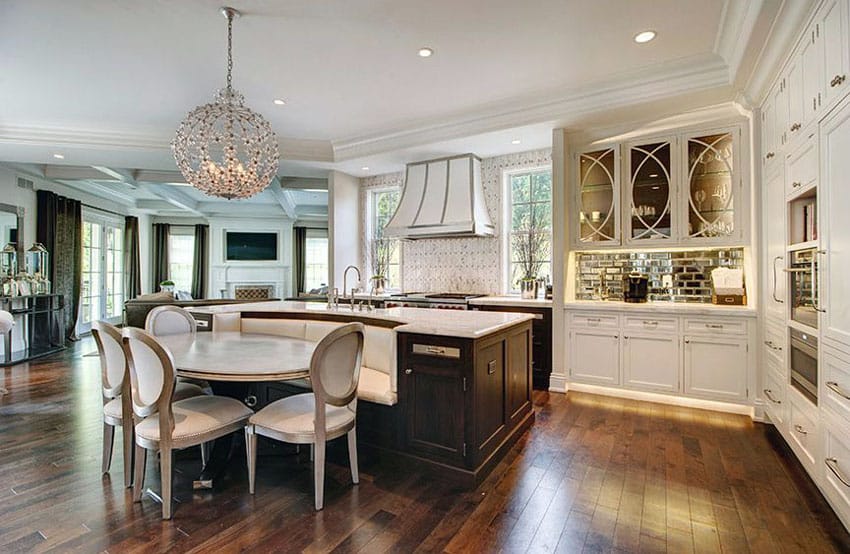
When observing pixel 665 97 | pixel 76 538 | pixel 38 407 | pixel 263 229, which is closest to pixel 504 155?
pixel 665 97

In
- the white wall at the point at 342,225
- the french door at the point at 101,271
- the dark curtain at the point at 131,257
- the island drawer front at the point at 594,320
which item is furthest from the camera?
Answer: the dark curtain at the point at 131,257

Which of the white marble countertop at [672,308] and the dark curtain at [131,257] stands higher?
the dark curtain at [131,257]

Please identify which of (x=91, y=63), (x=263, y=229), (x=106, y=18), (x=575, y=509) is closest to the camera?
(x=575, y=509)

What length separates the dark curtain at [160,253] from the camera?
35.0 feet

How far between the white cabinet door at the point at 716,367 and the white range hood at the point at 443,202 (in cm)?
253

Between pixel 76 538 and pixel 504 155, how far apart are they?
5.13 m

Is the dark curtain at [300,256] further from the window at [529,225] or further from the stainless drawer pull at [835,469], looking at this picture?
the stainless drawer pull at [835,469]

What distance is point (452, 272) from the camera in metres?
5.88

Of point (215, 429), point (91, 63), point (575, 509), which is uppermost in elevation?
point (91, 63)

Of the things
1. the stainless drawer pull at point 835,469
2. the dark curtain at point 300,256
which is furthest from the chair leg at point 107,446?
the dark curtain at point 300,256

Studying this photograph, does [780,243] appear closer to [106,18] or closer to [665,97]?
[665,97]

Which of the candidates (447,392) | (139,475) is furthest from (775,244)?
(139,475)

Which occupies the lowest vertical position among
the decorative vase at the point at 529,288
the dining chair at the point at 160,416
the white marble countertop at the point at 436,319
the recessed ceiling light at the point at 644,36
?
the dining chair at the point at 160,416

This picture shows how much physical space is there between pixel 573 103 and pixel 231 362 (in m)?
3.64
